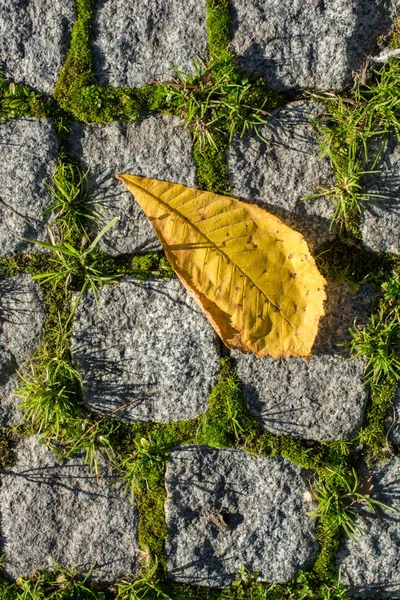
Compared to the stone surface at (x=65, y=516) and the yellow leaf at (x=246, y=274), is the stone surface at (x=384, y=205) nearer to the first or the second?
the yellow leaf at (x=246, y=274)

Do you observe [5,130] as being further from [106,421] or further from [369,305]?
[369,305]

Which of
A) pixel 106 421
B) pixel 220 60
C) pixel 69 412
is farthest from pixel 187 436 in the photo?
pixel 220 60

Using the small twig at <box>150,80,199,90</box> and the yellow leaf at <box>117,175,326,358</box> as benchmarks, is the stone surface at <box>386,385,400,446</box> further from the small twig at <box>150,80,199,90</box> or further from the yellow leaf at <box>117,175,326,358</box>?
the small twig at <box>150,80,199,90</box>

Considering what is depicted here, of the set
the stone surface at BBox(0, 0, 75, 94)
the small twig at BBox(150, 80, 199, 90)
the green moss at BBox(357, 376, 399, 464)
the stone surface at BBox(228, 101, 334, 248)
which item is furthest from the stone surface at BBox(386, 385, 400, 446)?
the stone surface at BBox(0, 0, 75, 94)

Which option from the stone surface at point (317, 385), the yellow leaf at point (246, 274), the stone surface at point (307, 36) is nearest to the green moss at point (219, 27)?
the stone surface at point (307, 36)

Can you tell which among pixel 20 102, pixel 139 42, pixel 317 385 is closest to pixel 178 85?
pixel 139 42

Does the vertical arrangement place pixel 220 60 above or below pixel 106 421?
above
